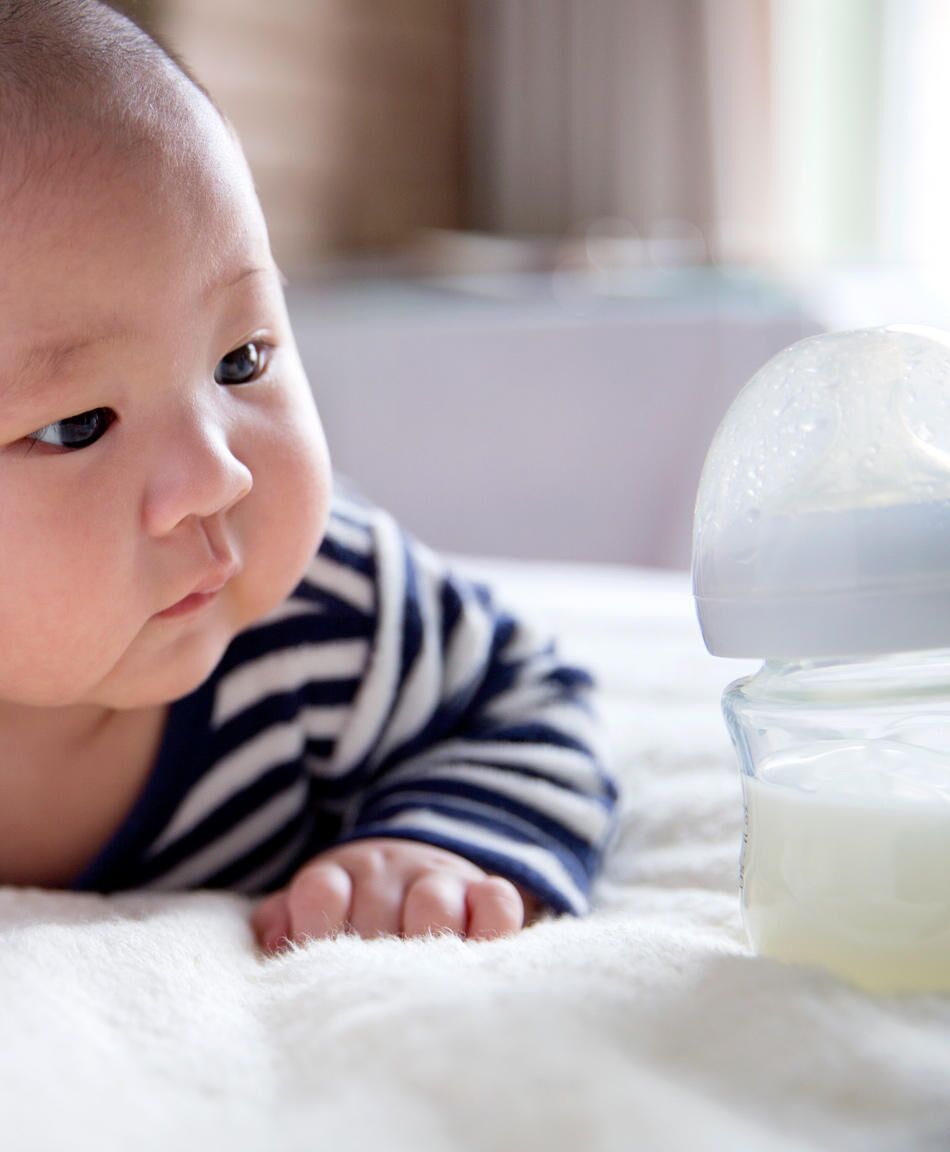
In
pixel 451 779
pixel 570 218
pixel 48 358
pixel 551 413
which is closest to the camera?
pixel 48 358

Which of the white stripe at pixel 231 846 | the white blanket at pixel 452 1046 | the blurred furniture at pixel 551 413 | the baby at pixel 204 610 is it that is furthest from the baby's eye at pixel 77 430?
the blurred furniture at pixel 551 413

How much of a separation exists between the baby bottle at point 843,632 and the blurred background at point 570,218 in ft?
4.84

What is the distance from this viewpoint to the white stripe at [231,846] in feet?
2.71

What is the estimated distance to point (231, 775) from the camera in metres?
0.82

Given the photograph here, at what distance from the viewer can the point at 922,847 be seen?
0.48 metres

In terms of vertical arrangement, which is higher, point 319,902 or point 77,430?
point 77,430

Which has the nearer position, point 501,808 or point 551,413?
point 501,808

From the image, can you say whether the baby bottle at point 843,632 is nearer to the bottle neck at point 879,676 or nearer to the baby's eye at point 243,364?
the bottle neck at point 879,676

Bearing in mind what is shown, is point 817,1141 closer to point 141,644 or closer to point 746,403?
point 746,403

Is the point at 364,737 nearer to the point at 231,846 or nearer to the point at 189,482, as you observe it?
the point at 231,846

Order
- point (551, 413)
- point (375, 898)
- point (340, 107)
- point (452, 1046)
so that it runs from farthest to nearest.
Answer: point (340, 107), point (551, 413), point (375, 898), point (452, 1046)

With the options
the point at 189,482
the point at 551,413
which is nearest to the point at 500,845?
the point at 189,482

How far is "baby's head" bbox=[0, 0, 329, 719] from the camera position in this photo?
1.90 ft

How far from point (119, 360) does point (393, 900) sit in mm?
283
